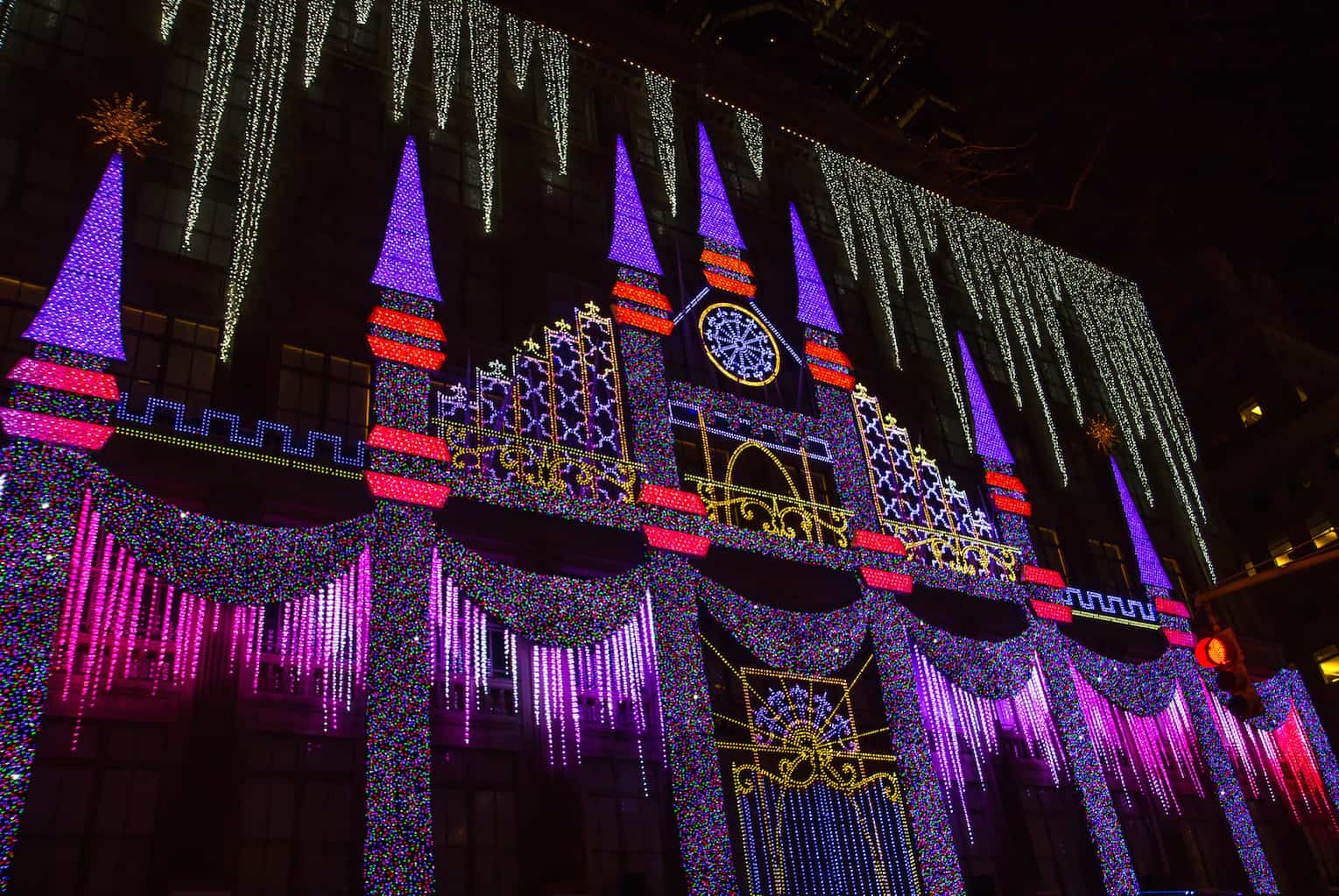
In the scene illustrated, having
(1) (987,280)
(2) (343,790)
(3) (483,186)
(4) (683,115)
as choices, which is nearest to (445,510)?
(2) (343,790)

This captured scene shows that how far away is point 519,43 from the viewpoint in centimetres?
2434

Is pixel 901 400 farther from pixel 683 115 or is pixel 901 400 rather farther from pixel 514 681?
pixel 514 681

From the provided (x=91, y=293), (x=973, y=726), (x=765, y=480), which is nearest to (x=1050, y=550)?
(x=973, y=726)

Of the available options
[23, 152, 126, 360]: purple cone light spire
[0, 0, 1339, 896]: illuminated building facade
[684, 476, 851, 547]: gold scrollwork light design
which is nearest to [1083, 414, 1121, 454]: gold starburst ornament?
[0, 0, 1339, 896]: illuminated building facade

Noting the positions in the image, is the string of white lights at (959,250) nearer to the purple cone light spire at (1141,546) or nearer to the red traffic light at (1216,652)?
the purple cone light spire at (1141,546)

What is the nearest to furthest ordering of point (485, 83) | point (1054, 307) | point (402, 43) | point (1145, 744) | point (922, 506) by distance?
1. point (1145, 744)
2. point (922, 506)
3. point (402, 43)
4. point (485, 83)
5. point (1054, 307)

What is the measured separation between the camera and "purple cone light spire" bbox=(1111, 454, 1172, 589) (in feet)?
84.8

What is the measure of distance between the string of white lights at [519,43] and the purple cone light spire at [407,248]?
5.69 m

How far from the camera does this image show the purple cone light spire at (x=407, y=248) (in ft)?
59.8

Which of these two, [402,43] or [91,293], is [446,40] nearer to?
[402,43]

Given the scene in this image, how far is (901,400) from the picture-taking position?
25.6m

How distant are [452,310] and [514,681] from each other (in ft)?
24.9

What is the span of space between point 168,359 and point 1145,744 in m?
21.6

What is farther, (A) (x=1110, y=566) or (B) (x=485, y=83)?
(A) (x=1110, y=566)
